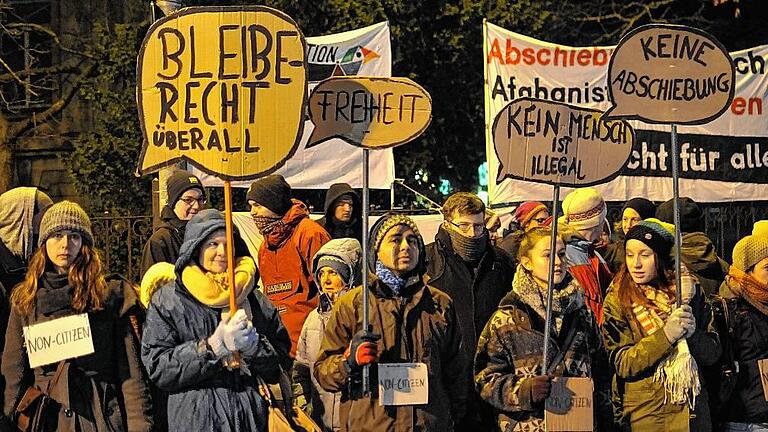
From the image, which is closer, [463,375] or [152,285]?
[463,375]

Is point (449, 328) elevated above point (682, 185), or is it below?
below

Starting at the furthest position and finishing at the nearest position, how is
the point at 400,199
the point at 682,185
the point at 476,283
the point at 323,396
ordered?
1. the point at 400,199
2. the point at 682,185
3. the point at 476,283
4. the point at 323,396

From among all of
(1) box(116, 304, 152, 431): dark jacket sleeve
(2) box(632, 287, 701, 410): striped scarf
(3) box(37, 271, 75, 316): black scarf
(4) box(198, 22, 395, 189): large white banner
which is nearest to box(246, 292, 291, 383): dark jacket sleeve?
(1) box(116, 304, 152, 431): dark jacket sleeve

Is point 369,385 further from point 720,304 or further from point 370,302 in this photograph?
point 720,304

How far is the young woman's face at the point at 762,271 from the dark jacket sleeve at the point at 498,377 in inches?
59.0

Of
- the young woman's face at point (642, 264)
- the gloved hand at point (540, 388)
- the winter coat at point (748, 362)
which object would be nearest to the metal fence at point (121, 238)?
the young woman's face at point (642, 264)

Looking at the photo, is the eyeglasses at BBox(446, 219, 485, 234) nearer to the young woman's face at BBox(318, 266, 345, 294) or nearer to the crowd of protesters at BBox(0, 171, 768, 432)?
the crowd of protesters at BBox(0, 171, 768, 432)

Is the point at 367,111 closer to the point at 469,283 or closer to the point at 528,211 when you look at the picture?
the point at 469,283

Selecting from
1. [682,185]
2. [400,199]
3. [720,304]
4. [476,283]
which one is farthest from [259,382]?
[400,199]

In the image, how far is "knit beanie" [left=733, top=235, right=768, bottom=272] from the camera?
675cm

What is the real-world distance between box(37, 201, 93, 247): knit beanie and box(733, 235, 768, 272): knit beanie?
10.6 ft

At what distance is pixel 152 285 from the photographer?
6.66 meters

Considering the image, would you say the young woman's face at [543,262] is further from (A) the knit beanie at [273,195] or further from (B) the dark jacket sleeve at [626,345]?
(A) the knit beanie at [273,195]

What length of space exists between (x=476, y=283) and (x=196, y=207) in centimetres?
196
